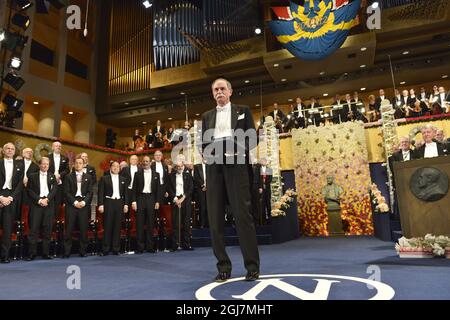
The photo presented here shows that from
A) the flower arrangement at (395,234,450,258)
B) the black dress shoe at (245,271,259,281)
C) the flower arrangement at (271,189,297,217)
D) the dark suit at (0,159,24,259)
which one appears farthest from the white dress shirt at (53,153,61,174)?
the flower arrangement at (395,234,450,258)

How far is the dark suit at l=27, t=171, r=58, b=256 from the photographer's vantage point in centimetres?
435

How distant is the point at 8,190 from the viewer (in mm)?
4258

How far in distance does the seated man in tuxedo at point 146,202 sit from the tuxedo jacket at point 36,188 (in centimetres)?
108

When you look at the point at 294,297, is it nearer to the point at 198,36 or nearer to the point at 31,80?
the point at 198,36

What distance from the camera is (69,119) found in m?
12.8

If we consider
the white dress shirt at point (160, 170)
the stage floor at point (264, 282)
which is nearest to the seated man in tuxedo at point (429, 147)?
the stage floor at point (264, 282)

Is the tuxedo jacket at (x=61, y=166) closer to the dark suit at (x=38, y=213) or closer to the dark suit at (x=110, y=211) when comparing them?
the dark suit at (x=38, y=213)

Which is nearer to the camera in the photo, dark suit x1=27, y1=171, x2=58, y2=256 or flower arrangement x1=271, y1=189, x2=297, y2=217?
dark suit x1=27, y1=171, x2=58, y2=256

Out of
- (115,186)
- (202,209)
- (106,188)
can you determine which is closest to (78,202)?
(106,188)

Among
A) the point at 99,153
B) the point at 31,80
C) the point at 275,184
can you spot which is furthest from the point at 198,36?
the point at 275,184

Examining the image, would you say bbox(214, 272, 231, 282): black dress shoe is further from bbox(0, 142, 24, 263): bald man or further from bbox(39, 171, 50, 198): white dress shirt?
bbox(39, 171, 50, 198): white dress shirt

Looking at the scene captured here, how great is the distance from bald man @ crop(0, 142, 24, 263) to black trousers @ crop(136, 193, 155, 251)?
1.56m

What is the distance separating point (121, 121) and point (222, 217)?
12.0m

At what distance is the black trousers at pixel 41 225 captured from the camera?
4.33 m
